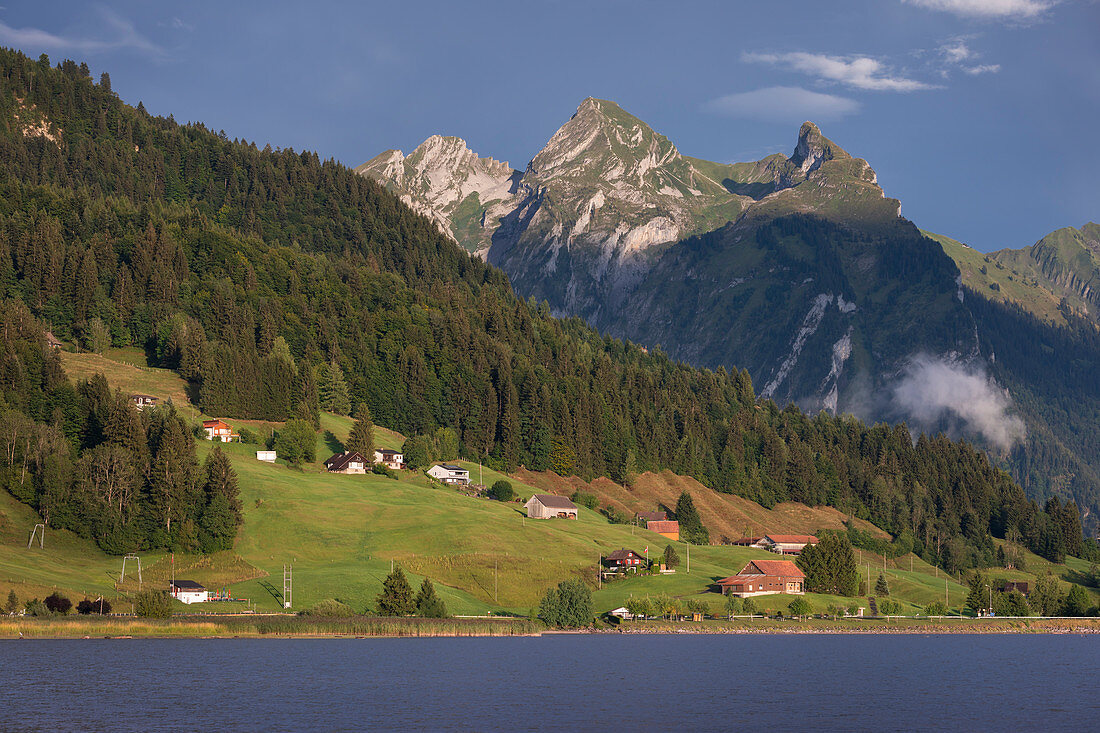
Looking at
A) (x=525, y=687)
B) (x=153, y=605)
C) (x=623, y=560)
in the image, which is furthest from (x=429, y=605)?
(x=525, y=687)

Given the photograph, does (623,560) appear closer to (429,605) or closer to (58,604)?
(429,605)

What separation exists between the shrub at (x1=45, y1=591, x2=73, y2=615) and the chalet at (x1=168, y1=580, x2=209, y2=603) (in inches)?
615

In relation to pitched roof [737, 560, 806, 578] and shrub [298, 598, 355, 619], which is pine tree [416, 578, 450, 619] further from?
pitched roof [737, 560, 806, 578]

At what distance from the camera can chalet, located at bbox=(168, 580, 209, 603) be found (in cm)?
13625

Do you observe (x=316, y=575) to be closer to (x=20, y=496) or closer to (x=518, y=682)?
(x=20, y=496)

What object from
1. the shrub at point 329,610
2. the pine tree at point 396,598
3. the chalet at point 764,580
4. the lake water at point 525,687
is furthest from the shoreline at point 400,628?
the chalet at point 764,580

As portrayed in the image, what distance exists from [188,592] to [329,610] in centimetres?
1942

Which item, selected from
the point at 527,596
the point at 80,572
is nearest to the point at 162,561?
the point at 80,572

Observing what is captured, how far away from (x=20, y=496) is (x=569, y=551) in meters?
77.1

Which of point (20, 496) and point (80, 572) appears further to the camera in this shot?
point (20, 496)

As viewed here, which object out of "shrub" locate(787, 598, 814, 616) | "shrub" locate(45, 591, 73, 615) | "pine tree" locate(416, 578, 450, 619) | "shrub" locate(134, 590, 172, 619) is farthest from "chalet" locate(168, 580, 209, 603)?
"shrub" locate(787, 598, 814, 616)

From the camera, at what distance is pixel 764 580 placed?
6781 inches

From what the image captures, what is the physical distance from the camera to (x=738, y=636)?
152 meters

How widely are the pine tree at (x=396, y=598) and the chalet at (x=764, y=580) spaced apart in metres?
53.9
